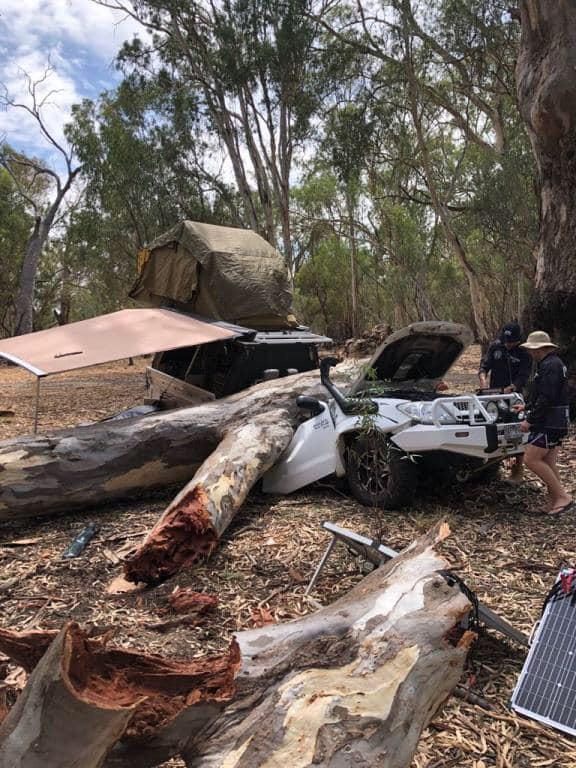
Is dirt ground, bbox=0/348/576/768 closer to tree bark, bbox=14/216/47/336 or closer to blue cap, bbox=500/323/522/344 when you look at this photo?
blue cap, bbox=500/323/522/344

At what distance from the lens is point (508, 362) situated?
6703 millimetres

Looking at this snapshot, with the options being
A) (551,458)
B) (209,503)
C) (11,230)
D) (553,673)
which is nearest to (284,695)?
(553,673)

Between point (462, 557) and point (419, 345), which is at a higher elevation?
A: point (419, 345)

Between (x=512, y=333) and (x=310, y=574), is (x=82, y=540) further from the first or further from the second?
(x=512, y=333)

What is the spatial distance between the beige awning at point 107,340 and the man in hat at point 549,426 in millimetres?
3237

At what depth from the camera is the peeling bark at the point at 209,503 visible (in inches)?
160

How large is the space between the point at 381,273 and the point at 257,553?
3747cm

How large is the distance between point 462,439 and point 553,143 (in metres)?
5.46

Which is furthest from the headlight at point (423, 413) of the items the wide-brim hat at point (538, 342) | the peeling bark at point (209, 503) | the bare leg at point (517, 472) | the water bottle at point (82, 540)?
the water bottle at point (82, 540)

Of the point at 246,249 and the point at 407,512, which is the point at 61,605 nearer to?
the point at 407,512

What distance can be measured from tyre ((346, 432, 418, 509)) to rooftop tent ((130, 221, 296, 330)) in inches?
149

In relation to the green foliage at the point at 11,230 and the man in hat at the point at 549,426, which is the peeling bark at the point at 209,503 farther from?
the green foliage at the point at 11,230

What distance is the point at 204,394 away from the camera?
7.28 m

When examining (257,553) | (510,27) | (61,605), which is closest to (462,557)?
(257,553)
